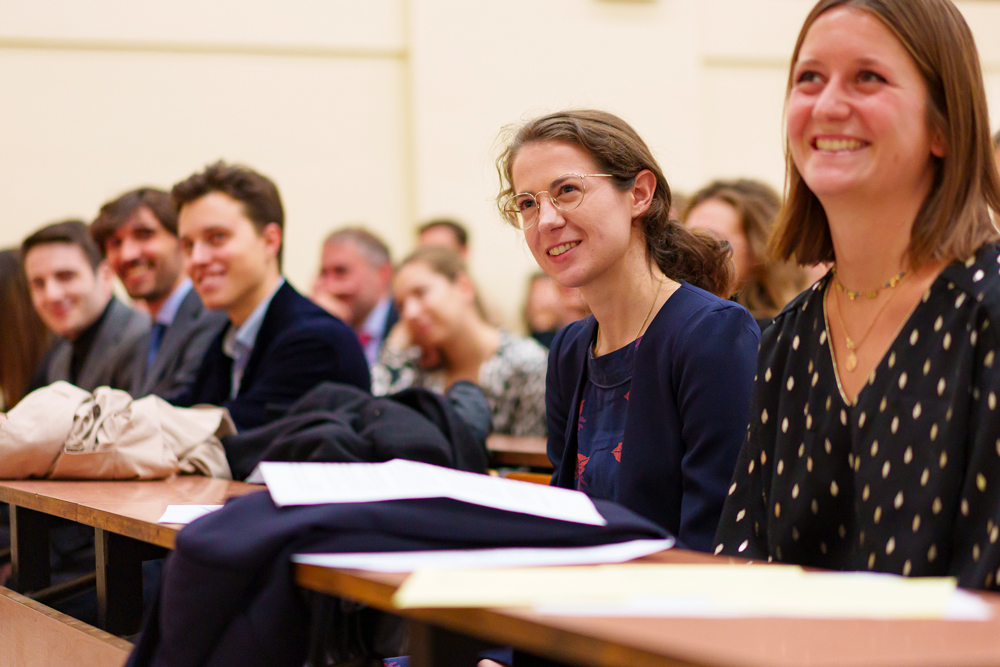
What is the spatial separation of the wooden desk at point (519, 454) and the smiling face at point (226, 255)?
840 millimetres

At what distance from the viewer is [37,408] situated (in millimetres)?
2166

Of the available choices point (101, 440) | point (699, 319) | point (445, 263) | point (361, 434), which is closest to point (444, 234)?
point (445, 263)

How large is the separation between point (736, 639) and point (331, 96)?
5661 mm

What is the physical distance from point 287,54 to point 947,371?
5.32 m

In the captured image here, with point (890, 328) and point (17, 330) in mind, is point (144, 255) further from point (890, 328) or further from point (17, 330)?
point (890, 328)

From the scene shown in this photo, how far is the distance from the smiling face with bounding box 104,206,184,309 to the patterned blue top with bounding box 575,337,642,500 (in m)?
2.24

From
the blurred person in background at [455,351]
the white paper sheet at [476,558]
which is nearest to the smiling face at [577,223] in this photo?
the white paper sheet at [476,558]

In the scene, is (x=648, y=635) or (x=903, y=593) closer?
(x=648, y=635)

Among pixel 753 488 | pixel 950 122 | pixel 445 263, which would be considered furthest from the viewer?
pixel 445 263

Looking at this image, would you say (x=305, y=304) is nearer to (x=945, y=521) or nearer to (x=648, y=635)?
(x=945, y=521)

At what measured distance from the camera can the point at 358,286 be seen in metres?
5.06

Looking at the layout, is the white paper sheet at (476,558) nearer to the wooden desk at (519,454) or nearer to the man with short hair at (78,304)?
the wooden desk at (519,454)

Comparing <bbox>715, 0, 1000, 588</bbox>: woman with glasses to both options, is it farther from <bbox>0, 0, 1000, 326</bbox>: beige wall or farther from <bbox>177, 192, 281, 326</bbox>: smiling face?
<bbox>0, 0, 1000, 326</bbox>: beige wall

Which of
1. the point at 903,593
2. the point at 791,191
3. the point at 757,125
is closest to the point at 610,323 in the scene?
the point at 791,191
